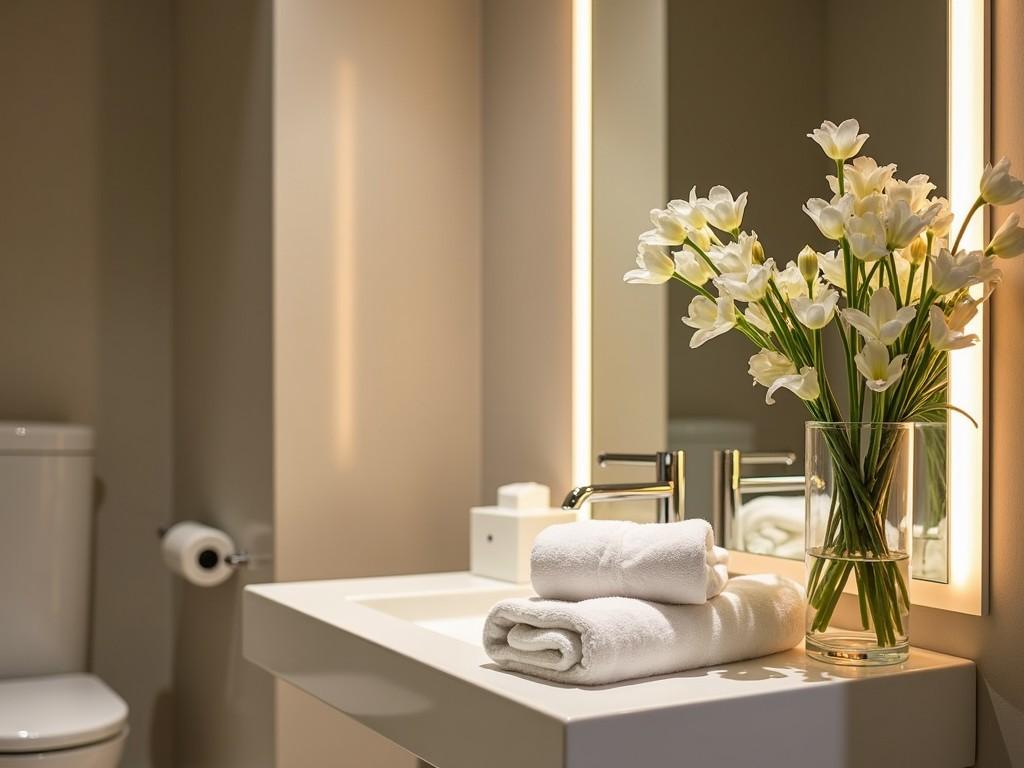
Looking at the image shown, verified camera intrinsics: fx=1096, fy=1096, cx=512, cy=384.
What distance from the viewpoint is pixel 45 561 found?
2.32 meters

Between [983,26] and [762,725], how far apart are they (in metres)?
0.74

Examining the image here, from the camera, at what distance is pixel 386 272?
2012 mm

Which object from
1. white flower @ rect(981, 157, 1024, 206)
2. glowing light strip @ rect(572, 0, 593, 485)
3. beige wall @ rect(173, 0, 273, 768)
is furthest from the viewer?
beige wall @ rect(173, 0, 273, 768)

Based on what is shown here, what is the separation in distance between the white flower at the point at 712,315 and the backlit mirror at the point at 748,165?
25 cm

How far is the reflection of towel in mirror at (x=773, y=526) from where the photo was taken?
1.38 m

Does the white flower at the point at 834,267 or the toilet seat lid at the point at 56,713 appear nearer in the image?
the white flower at the point at 834,267

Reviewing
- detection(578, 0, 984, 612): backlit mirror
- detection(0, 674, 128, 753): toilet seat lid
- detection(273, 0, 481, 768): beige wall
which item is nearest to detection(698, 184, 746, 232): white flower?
detection(578, 0, 984, 612): backlit mirror

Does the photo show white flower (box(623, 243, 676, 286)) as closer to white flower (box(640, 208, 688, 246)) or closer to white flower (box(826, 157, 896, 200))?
white flower (box(640, 208, 688, 246))

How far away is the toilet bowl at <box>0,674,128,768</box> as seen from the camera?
1862 mm

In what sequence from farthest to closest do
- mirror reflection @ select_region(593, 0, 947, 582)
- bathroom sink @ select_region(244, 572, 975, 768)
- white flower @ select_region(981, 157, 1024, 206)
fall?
mirror reflection @ select_region(593, 0, 947, 582) → white flower @ select_region(981, 157, 1024, 206) → bathroom sink @ select_region(244, 572, 975, 768)

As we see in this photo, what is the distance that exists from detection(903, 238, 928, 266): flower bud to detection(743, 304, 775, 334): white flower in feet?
0.50

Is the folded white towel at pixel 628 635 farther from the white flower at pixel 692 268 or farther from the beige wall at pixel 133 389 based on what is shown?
the beige wall at pixel 133 389

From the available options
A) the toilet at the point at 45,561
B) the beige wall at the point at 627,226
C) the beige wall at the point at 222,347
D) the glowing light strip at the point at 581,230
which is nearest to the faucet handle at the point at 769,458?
the beige wall at the point at 627,226

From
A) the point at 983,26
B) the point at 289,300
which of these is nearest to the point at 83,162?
the point at 289,300
